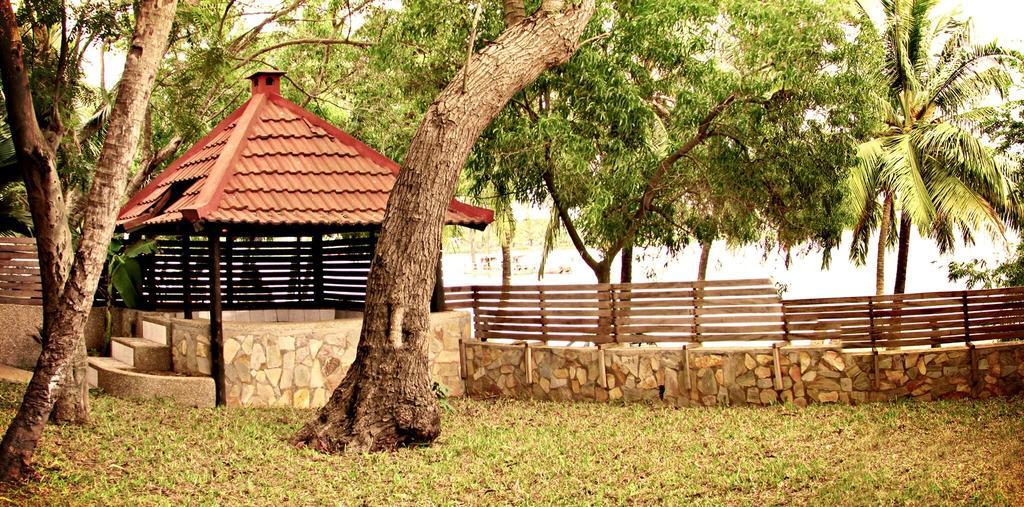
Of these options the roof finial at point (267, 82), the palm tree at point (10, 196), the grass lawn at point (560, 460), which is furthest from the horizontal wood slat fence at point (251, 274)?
the grass lawn at point (560, 460)

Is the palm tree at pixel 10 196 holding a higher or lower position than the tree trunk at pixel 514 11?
lower

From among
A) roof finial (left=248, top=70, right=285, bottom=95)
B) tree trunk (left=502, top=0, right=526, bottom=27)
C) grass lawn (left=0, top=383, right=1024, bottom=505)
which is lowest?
grass lawn (left=0, top=383, right=1024, bottom=505)

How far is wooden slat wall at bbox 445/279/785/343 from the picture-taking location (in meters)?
12.1

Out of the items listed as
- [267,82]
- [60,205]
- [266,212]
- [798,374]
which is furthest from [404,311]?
[798,374]

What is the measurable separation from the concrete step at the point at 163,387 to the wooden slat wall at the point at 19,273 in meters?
3.55

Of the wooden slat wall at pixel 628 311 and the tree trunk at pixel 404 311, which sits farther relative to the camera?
the wooden slat wall at pixel 628 311

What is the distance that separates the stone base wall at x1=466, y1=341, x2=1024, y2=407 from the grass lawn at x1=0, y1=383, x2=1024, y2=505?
0.76 metres

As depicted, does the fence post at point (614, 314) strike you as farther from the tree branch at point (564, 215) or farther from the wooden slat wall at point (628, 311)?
the tree branch at point (564, 215)

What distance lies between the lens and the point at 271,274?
14.4 meters

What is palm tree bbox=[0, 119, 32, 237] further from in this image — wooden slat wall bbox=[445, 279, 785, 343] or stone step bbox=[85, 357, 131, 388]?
wooden slat wall bbox=[445, 279, 785, 343]

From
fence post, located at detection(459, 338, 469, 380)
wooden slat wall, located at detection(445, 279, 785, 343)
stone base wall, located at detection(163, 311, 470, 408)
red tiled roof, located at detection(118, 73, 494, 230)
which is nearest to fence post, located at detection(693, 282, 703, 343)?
wooden slat wall, located at detection(445, 279, 785, 343)

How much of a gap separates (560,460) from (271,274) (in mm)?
7259

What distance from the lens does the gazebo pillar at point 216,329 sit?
435 inches

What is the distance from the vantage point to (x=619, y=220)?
14.0 metres
